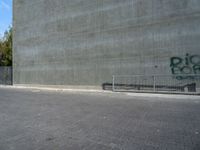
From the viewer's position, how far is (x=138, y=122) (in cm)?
607

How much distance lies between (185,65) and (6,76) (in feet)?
63.3

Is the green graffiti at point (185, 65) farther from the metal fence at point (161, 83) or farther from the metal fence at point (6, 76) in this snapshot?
the metal fence at point (6, 76)

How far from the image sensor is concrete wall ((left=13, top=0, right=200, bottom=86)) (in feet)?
43.0

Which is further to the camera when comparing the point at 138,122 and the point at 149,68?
the point at 149,68

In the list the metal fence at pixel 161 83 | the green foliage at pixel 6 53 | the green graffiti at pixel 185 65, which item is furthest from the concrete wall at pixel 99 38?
the green foliage at pixel 6 53

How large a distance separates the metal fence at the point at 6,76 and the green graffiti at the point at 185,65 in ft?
57.8

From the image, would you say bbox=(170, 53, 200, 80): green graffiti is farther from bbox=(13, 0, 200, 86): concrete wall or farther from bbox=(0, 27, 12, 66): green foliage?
bbox=(0, 27, 12, 66): green foliage

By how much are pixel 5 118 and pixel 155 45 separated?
10170 millimetres

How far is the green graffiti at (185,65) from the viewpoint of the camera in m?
12.5

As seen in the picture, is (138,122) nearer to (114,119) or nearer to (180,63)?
(114,119)

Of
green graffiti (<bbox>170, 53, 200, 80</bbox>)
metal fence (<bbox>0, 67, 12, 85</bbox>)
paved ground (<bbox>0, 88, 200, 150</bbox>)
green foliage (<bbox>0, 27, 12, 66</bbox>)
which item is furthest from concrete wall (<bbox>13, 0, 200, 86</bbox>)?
green foliage (<bbox>0, 27, 12, 66</bbox>)

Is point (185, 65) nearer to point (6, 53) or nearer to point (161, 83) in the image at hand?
point (161, 83)

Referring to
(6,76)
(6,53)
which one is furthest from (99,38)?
(6,53)

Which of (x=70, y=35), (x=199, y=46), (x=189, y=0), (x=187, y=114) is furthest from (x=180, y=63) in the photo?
(x=70, y=35)
